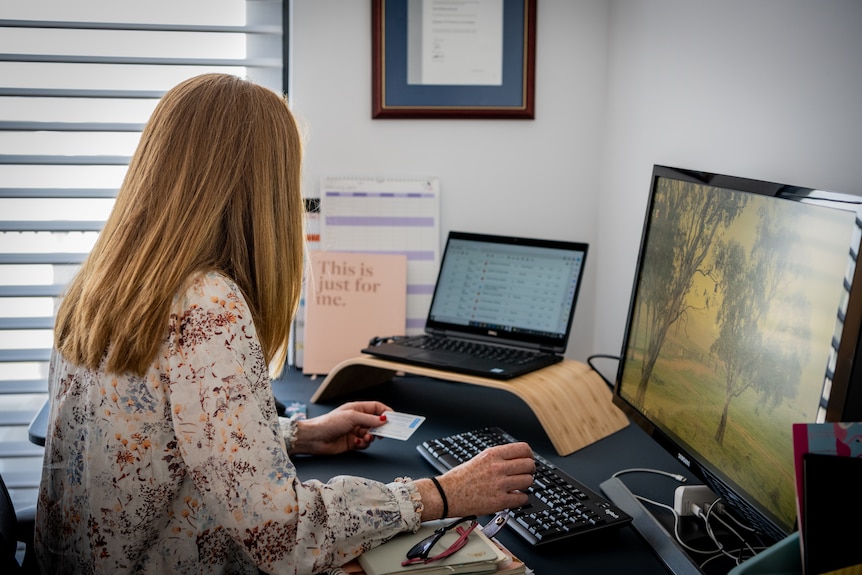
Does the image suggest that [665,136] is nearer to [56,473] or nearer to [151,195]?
[151,195]

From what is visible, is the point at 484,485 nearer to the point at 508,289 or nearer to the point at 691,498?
the point at 691,498

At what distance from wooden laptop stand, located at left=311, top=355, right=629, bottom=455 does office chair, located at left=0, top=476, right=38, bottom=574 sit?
2.10ft

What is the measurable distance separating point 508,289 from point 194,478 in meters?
1.04

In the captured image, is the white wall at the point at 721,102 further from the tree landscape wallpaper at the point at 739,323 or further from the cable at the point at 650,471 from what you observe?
the cable at the point at 650,471

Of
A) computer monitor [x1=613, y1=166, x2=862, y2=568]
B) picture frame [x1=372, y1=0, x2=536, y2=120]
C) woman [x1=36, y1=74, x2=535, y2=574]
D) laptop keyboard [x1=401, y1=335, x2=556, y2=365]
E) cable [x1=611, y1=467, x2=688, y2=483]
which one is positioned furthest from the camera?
picture frame [x1=372, y1=0, x2=536, y2=120]

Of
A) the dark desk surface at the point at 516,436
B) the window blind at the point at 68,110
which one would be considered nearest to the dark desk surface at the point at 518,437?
the dark desk surface at the point at 516,436

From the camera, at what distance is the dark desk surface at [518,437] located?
44.6 inches

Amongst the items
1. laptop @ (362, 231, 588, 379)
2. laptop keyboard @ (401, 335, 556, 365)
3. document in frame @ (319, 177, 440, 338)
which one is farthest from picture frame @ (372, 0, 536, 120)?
laptop keyboard @ (401, 335, 556, 365)

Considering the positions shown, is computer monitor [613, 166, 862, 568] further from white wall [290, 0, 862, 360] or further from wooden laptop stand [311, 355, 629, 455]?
white wall [290, 0, 862, 360]

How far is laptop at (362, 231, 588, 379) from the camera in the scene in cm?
180

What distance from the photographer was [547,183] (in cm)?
215

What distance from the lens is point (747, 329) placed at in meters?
1.08

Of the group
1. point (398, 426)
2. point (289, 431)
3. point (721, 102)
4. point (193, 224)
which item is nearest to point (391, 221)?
point (398, 426)

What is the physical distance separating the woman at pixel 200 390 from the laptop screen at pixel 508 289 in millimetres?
673
